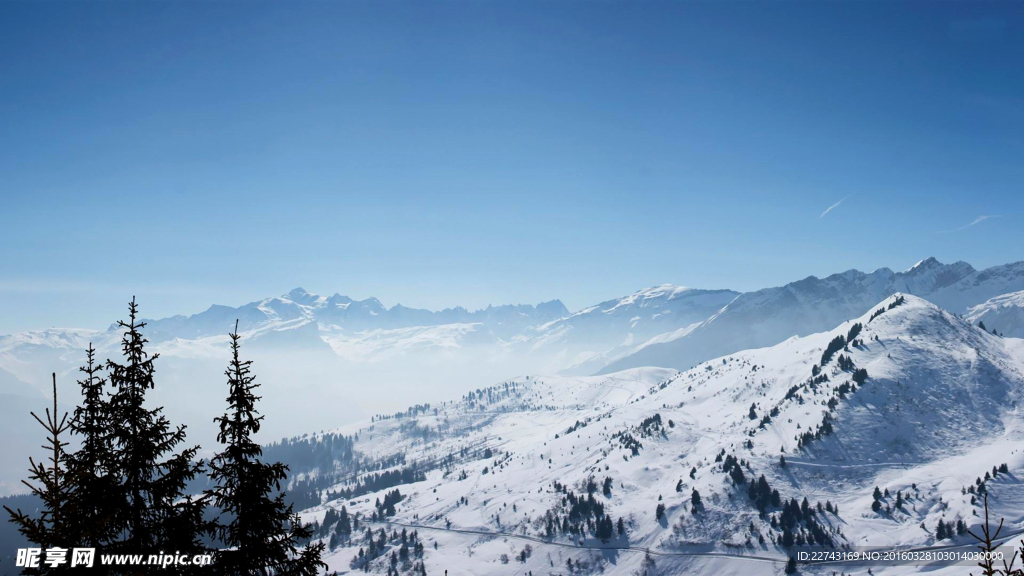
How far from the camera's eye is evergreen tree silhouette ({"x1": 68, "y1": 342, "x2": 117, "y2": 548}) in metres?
17.3

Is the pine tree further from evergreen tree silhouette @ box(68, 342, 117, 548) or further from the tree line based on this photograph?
evergreen tree silhouette @ box(68, 342, 117, 548)

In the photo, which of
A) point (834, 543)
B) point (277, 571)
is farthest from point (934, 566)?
point (277, 571)

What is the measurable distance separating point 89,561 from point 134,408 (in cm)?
531

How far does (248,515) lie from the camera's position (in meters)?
20.8

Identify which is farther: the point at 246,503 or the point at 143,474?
the point at 246,503

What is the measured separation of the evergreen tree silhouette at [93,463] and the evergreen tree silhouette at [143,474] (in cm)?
23

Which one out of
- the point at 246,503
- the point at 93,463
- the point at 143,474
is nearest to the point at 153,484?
the point at 143,474

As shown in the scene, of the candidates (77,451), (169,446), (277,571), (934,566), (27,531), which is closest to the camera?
(27,531)

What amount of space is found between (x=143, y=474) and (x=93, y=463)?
A: 155 centimetres

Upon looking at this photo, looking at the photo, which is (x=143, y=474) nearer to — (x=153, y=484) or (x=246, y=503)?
(x=153, y=484)

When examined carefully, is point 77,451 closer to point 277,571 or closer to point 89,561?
point 89,561

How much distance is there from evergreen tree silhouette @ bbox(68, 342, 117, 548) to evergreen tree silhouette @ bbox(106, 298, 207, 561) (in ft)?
0.74

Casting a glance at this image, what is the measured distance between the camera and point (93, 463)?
18.7 m

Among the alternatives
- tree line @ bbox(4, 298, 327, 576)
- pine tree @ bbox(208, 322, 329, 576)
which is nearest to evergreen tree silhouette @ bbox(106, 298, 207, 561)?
tree line @ bbox(4, 298, 327, 576)
